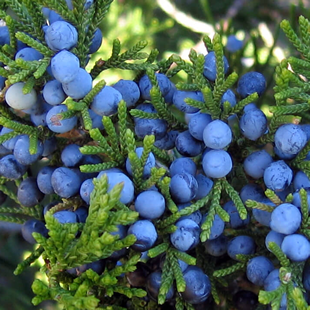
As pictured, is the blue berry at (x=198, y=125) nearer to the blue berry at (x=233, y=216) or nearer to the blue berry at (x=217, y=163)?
the blue berry at (x=217, y=163)

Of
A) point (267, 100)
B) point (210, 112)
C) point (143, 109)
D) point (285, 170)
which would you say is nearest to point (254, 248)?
point (285, 170)

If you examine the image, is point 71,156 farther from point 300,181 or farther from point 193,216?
point 300,181

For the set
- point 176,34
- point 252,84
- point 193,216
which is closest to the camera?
point 193,216

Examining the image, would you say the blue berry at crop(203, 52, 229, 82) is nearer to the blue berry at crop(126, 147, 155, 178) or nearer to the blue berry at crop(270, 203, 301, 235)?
the blue berry at crop(126, 147, 155, 178)

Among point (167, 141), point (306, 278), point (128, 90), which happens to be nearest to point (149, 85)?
point (128, 90)

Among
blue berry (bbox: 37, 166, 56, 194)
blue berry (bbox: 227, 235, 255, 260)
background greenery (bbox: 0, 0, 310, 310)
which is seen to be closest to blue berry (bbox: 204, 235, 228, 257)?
blue berry (bbox: 227, 235, 255, 260)

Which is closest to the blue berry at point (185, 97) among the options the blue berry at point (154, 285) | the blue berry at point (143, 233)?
the blue berry at point (143, 233)

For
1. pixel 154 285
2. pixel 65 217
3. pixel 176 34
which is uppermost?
pixel 65 217
